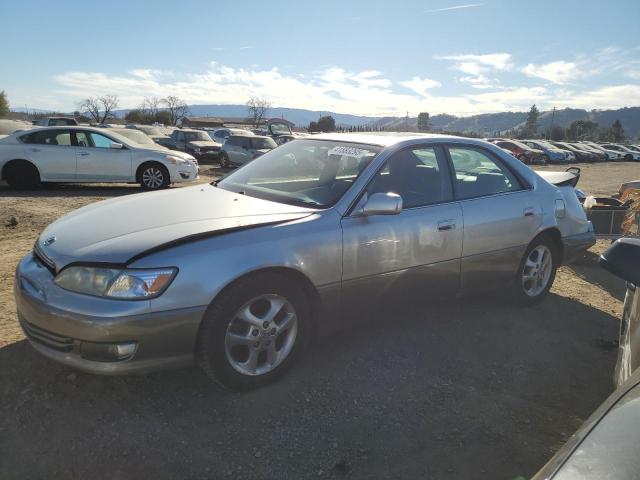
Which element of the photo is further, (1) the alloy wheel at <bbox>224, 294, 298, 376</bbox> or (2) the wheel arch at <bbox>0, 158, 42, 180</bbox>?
(2) the wheel arch at <bbox>0, 158, 42, 180</bbox>

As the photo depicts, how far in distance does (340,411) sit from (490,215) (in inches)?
82.4

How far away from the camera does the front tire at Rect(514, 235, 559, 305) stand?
441cm

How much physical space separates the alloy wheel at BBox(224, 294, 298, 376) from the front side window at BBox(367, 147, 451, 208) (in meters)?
1.03

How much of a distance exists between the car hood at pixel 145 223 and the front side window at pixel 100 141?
8394 millimetres

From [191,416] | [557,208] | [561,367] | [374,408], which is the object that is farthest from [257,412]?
[557,208]

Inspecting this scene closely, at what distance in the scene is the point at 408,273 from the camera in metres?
3.46

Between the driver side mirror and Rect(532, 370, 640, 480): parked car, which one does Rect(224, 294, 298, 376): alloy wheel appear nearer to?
the driver side mirror

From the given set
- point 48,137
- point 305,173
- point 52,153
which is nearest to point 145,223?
point 305,173

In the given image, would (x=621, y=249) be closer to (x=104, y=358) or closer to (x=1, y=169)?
(x=104, y=358)

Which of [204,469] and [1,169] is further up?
[1,169]

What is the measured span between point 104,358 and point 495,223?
3.06 metres

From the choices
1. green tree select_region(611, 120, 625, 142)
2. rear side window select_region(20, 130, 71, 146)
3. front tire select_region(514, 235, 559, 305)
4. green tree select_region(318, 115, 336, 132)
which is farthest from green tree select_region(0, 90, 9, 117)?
green tree select_region(611, 120, 625, 142)

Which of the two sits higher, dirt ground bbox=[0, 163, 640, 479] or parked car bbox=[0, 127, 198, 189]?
parked car bbox=[0, 127, 198, 189]

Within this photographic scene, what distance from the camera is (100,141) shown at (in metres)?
11.1
